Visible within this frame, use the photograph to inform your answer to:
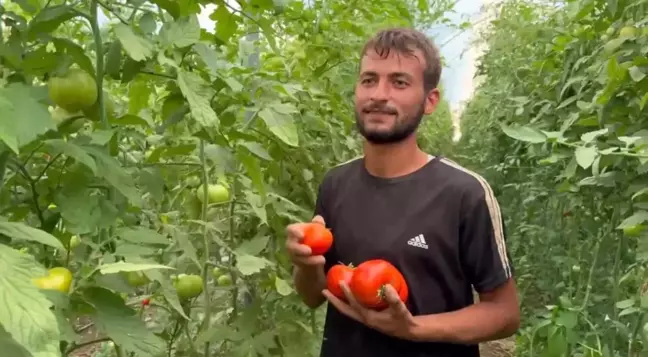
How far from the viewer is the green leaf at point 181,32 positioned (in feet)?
3.47

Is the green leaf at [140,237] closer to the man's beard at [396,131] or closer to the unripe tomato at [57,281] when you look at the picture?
the unripe tomato at [57,281]

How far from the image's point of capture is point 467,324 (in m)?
1.31

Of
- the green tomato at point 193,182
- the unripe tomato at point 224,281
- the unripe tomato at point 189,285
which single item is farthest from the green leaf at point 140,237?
the unripe tomato at point 224,281

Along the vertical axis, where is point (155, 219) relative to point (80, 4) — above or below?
below

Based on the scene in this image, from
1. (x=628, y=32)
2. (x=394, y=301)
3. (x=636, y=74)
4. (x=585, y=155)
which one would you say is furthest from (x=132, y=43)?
(x=628, y=32)

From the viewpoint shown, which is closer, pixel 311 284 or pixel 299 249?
pixel 299 249

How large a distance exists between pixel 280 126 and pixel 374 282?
340 mm

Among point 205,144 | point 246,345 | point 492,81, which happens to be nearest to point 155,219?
point 205,144

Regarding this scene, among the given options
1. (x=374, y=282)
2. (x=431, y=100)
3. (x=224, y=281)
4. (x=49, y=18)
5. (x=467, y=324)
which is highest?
(x=49, y=18)

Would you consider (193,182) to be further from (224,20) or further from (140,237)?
(140,237)

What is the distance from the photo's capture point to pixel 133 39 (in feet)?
3.21

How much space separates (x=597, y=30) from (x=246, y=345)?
1.31 metres

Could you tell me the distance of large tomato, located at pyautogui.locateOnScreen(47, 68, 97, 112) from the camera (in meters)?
0.99

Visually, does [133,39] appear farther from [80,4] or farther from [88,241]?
→ [88,241]
